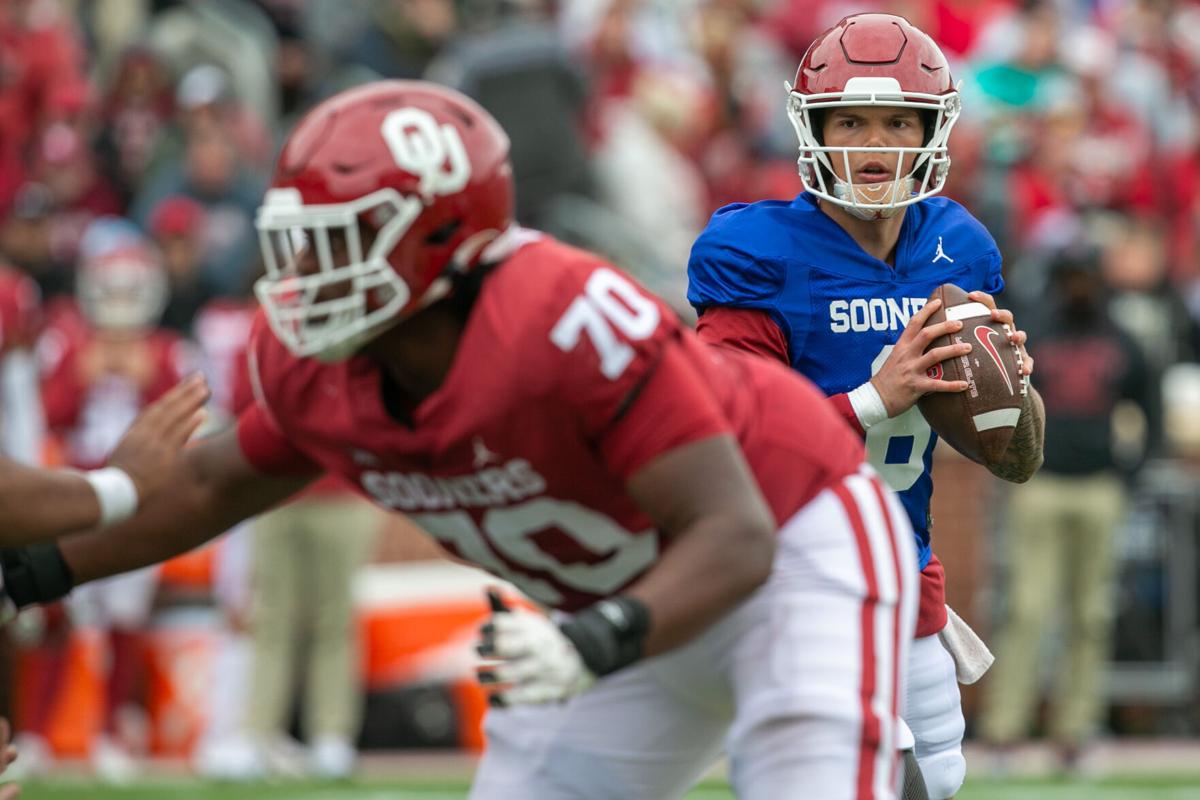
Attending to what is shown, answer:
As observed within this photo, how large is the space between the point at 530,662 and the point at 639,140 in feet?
27.8

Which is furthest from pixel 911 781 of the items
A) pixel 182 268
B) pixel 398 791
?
pixel 182 268

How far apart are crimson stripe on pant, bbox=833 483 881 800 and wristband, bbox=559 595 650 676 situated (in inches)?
17.1

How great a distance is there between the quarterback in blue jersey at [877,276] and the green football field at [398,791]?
4139 millimetres

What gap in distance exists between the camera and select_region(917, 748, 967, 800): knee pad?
13.3ft

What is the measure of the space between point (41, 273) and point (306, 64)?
104 inches

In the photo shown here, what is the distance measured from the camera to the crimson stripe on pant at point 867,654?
10.4 feet

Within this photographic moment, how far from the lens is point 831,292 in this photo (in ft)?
13.1

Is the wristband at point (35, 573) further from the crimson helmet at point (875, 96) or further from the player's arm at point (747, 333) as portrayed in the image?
the crimson helmet at point (875, 96)

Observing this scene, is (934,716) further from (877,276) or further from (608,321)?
(608,321)

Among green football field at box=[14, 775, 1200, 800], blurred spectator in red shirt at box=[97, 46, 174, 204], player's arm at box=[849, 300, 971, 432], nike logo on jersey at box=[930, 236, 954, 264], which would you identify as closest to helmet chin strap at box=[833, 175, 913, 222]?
nike logo on jersey at box=[930, 236, 954, 264]

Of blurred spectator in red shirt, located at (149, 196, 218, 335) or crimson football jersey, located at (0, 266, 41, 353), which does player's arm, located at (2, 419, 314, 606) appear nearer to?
crimson football jersey, located at (0, 266, 41, 353)

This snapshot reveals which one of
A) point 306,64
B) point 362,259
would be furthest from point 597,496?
point 306,64

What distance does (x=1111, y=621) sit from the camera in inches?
386

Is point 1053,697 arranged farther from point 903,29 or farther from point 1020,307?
point 903,29
